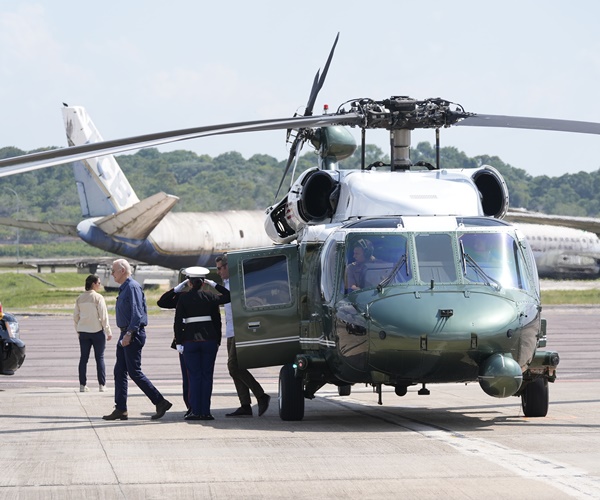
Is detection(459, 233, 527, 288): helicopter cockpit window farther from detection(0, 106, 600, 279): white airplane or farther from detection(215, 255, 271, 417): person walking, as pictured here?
detection(0, 106, 600, 279): white airplane

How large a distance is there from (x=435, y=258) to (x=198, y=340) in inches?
118

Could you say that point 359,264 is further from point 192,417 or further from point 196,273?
point 192,417

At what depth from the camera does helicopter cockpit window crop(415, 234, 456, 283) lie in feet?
42.3

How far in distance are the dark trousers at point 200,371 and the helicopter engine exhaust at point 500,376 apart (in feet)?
11.1

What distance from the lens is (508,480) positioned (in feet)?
29.7

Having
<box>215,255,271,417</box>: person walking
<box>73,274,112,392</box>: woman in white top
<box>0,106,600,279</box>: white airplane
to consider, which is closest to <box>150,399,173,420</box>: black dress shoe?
<box>215,255,271,417</box>: person walking

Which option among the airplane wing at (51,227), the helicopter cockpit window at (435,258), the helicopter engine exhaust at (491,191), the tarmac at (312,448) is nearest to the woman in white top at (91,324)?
the tarmac at (312,448)

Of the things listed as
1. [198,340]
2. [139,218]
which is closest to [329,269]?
[198,340]

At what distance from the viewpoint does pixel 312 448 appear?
11.1 metres

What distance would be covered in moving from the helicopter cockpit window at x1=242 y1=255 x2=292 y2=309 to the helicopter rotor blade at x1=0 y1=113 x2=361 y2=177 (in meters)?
1.84

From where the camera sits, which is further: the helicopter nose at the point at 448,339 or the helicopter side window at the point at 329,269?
the helicopter side window at the point at 329,269

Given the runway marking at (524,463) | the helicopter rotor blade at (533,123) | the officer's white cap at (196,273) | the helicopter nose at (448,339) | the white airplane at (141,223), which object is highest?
the helicopter rotor blade at (533,123)

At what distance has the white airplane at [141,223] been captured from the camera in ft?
177

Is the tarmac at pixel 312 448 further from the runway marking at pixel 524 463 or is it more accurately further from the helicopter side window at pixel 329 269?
the helicopter side window at pixel 329 269
